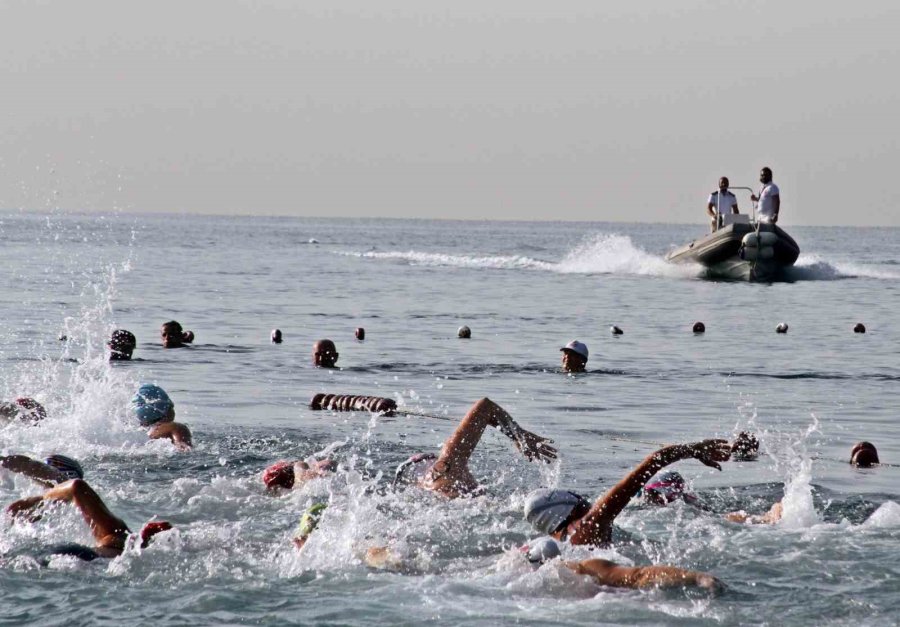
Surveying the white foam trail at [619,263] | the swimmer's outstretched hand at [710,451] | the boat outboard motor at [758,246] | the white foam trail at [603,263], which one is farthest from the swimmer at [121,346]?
the white foam trail at [619,263]

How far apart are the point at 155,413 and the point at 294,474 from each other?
2704 mm

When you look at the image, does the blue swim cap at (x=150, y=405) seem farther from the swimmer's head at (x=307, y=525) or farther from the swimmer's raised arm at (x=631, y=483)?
the swimmer's raised arm at (x=631, y=483)

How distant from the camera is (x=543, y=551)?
27.3 ft

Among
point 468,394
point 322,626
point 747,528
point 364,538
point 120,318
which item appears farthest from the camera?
point 120,318

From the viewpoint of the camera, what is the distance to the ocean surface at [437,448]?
8352mm

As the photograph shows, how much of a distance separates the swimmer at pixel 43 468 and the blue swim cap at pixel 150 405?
323cm

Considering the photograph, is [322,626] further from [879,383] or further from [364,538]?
[879,383]

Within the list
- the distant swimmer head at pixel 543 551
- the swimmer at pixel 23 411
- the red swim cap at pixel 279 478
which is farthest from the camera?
the swimmer at pixel 23 411

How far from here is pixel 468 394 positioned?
1922 centimetres

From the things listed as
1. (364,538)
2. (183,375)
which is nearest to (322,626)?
(364,538)

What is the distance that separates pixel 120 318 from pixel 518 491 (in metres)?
20.6

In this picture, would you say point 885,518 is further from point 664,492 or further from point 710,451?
point 710,451

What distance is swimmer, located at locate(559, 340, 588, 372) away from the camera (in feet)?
67.4

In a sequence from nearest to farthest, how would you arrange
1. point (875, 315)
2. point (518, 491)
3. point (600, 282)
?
point (518, 491) < point (875, 315) < point (600, 282)
